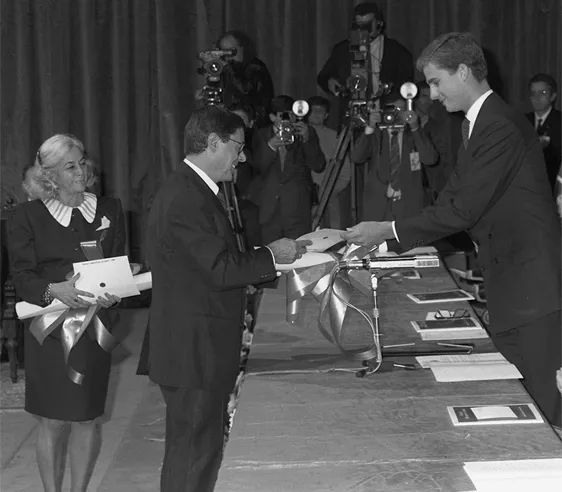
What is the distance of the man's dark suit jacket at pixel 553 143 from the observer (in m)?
5.70

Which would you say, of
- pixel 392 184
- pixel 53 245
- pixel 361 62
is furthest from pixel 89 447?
pixel 361 62

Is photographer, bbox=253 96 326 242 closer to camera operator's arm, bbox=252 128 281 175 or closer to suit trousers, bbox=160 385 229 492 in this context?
camera operator's arm, bbox=252 128 281 175

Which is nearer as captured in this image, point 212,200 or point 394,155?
point 212,200

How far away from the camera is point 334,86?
240 inches

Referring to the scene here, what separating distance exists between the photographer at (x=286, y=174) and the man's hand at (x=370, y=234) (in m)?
2.65

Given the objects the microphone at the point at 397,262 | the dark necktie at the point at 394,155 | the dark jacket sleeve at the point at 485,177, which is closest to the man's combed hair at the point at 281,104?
the dark necktie at the point at 394,155

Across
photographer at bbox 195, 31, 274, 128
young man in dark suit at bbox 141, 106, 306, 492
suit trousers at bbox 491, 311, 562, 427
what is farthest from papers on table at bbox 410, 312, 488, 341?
photographer at bbox 195, 31, 274, 128

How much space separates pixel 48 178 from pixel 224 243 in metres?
0.77

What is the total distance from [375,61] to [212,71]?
141 cm

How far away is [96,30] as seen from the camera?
7223mm

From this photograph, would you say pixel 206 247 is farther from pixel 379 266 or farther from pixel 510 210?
pixel 510 210

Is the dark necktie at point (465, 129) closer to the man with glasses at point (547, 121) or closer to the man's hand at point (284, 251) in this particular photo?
the man's hand at point (284, 251)

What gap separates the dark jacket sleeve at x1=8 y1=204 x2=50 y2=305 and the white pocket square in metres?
0.21

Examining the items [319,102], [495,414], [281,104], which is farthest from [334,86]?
[495,414]
